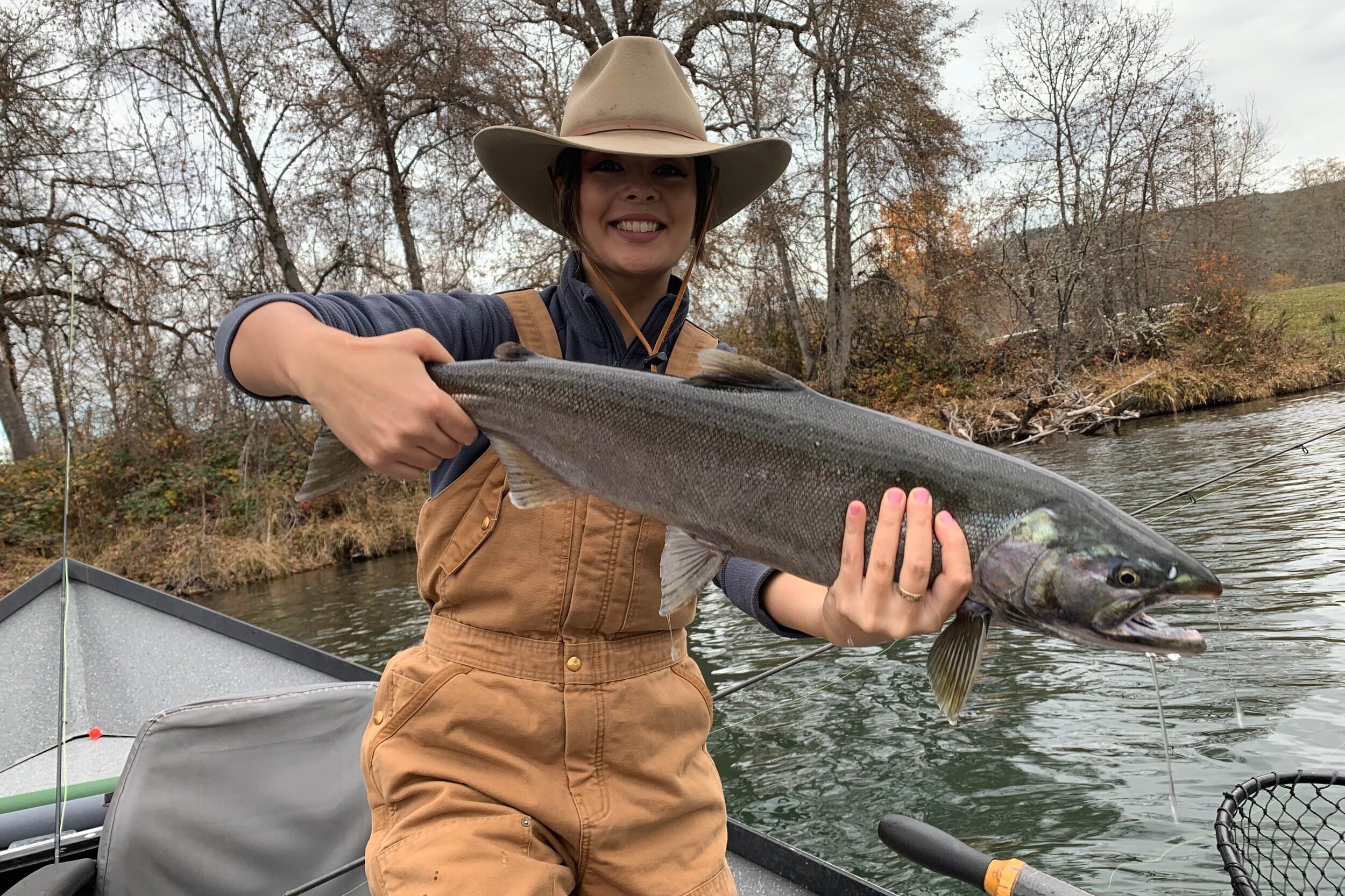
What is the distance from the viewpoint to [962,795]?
197 inches

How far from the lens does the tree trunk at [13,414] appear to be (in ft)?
62.0

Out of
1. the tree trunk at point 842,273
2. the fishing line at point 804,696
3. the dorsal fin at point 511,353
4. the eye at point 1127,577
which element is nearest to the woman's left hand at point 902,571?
the eye at point 1127,577

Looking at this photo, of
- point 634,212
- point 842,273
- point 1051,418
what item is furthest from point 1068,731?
point 842,273

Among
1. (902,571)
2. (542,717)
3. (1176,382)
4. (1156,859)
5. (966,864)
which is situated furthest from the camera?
(1176,382)

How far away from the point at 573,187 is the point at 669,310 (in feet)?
1.61

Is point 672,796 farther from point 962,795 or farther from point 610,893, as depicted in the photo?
point 962,795

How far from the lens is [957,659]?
186 centimetres

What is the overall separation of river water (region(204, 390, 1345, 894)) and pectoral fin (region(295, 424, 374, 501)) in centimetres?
361

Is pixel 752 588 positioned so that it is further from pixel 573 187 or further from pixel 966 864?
pixel 573 187

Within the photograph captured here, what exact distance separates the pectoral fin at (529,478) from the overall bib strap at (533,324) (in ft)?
1.58

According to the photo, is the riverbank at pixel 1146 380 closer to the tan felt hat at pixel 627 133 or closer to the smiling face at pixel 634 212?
the tan felt hat at pixel 627 133

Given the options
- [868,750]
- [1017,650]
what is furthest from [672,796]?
[1017,650]

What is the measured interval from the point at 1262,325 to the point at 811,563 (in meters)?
28.1

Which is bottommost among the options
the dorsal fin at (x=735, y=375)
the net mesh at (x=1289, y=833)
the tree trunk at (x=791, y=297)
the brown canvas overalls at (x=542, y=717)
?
the net mesh at (x=1289, y=833)
